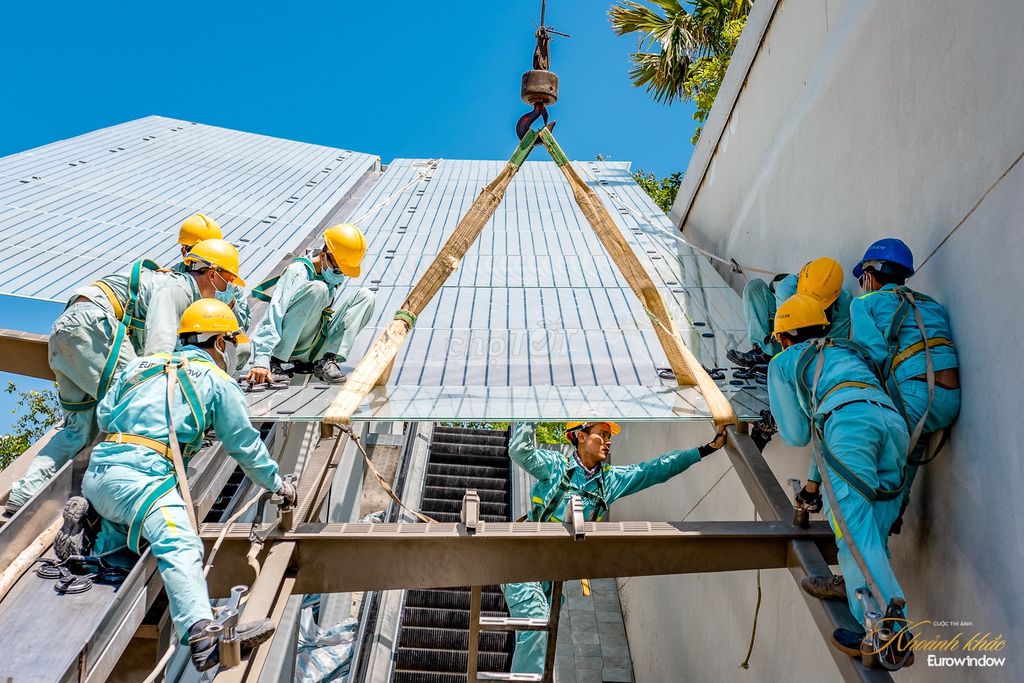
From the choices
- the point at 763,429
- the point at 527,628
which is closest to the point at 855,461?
the point at 763,429

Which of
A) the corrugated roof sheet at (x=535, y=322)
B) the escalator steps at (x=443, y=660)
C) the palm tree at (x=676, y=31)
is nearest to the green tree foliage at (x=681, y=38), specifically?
the palm tree at (x=676, y=31)

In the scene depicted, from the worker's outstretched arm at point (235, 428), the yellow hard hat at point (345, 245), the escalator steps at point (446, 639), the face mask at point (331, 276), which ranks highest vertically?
the yellow hard hat at point (345, 245)

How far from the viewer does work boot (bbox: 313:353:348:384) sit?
5.47m

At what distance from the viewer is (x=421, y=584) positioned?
411 cm

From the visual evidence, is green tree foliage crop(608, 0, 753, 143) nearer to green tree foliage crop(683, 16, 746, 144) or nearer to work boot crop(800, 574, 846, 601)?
green tree foliage crop(683, 16, 746, 144)

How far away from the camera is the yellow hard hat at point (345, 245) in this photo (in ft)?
18.7

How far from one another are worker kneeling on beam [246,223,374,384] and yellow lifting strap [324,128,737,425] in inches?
18.4

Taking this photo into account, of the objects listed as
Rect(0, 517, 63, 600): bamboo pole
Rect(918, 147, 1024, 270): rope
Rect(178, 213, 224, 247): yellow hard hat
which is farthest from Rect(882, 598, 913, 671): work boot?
Rect(178, 213, 224, 247): yellow hard hat

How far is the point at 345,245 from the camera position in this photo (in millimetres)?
5719

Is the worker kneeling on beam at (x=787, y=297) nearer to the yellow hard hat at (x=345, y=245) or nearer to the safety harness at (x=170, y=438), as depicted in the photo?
the yellow hard hat at (x=345, y=245)

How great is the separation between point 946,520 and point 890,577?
543 mm

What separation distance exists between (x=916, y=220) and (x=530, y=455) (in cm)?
264

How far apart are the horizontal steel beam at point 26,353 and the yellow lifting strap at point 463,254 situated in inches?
83.2

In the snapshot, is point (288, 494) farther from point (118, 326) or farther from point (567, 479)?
point (567, 479)
